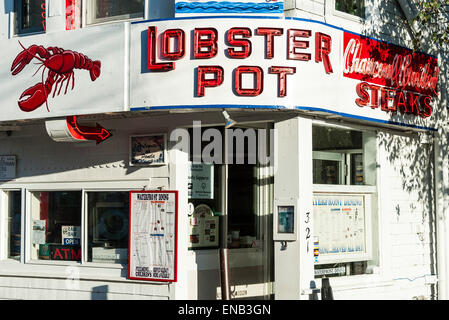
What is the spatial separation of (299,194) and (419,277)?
148 inches

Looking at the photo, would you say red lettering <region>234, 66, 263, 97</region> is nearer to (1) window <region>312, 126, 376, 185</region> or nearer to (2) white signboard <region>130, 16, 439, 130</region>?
(2) white signboard <region>130, 16, 439, 130</region>

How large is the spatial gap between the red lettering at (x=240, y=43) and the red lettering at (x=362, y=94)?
1.91 m

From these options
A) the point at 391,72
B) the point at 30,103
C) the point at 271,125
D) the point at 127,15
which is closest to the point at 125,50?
the point at 127,15

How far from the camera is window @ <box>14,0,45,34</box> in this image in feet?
37.8

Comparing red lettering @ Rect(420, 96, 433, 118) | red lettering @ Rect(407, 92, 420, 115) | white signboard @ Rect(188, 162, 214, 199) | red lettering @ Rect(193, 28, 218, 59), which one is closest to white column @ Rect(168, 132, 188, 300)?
white signboard @ Rect(188, 162, 214, 199)

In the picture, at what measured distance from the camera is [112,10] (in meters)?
10.8

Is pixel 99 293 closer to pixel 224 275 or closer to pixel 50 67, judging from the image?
pixel 224 275

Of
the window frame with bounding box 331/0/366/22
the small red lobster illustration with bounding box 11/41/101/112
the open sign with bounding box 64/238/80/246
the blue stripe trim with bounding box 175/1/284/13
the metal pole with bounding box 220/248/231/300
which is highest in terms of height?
the window frame with bounding box 331/0/366/22

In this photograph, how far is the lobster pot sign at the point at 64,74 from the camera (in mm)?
9898

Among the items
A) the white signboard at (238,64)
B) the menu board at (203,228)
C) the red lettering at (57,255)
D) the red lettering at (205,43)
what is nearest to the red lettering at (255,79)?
the white signboard at (238,64)

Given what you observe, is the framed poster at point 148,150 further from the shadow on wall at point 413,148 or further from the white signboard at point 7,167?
the shadow on wall at point 413,148

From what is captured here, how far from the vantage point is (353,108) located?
33.8 feet

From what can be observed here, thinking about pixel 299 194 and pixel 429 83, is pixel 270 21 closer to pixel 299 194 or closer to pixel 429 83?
pixel 299 194

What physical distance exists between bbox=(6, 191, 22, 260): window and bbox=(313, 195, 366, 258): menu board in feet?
16.1
